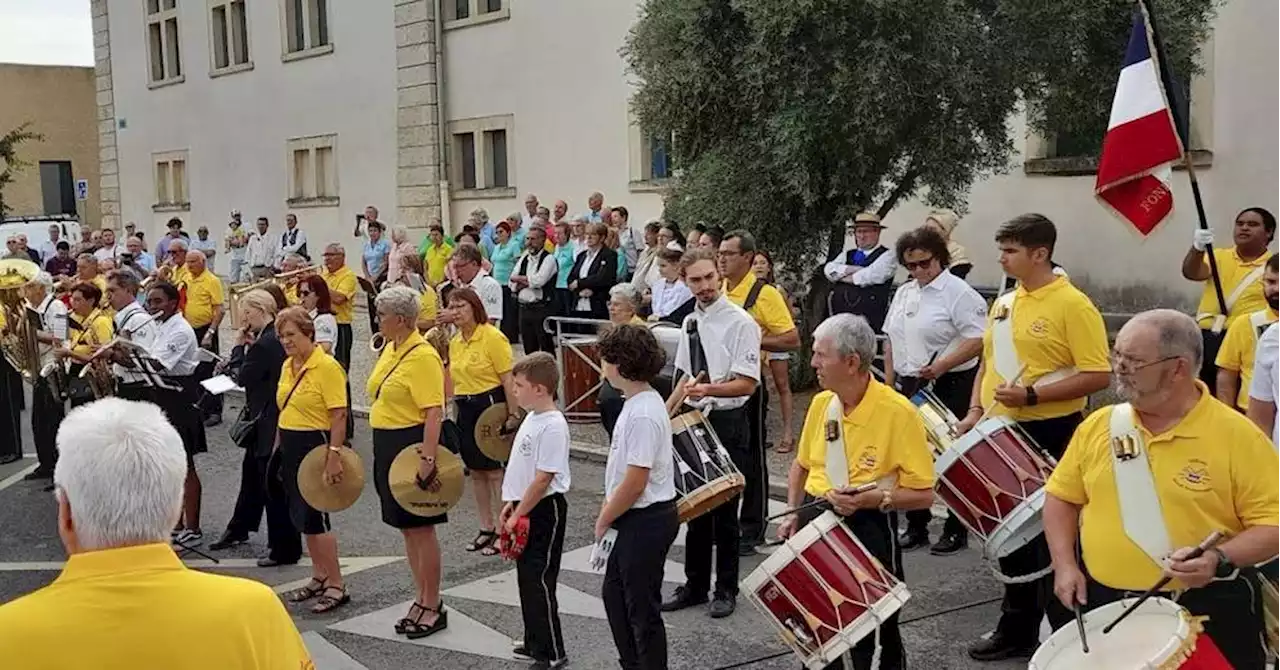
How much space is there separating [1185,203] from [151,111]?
28088 millimetres

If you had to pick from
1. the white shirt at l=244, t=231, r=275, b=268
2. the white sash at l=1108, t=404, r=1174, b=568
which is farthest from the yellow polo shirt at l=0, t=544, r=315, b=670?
the white shirt at l=244, t=231, r=275, b=268

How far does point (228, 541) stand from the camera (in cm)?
859

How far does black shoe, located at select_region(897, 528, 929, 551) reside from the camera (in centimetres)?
782

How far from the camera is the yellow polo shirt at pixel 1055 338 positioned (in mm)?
5707

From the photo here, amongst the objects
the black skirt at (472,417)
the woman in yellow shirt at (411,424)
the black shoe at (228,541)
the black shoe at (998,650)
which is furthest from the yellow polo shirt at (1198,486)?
the black shoe at (228,541)

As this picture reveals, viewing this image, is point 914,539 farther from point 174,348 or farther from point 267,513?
point 174,348

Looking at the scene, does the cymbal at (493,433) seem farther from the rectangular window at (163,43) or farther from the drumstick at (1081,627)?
the rectangular window at (163,43)

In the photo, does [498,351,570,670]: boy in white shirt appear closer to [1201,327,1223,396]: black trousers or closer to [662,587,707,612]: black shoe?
[662,587,707,612]: black shoe

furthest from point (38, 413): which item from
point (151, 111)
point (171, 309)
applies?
point (151, 111)

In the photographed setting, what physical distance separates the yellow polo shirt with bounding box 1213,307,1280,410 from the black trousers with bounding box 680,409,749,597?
2.50m

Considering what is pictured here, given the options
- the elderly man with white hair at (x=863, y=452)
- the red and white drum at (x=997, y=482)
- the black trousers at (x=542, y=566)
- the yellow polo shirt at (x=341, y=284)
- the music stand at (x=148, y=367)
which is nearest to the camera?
the elderly man with white hair at (x=863, y=452)

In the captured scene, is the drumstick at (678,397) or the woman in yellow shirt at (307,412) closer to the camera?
the drumstick at (678,397)

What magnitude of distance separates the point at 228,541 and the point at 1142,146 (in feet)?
20.8

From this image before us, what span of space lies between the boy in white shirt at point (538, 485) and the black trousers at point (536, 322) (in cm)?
880
